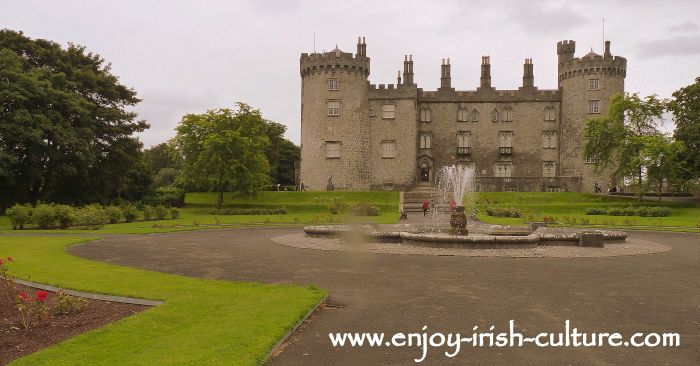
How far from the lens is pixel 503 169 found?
6750cm

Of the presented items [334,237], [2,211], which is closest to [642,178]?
[334,237]

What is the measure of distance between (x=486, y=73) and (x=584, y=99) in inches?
484

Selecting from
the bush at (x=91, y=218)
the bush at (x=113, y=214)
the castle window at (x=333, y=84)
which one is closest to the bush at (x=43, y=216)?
the bush at (x=91, y=218)

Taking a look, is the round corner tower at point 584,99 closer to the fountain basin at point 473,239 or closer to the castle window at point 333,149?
the castle window at point 333,149

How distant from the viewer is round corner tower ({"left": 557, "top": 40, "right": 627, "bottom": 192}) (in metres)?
63.4

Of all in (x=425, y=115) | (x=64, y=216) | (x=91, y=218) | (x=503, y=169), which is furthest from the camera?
(x=425, y=115)

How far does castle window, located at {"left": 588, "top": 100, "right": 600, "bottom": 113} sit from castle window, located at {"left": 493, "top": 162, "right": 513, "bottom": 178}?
1141 centimetres

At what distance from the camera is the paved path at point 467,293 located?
822 centimetres

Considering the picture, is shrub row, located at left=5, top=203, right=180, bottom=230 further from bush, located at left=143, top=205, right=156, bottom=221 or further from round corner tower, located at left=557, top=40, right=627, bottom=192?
round corner tower, located at left=557, top=40, right=627, bottom=192

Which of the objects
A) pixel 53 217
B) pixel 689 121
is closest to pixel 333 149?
pixel 53 217

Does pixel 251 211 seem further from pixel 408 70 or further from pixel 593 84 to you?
pixel 593 84

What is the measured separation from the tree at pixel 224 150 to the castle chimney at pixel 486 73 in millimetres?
29696

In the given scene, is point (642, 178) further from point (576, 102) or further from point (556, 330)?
point (556, 330)

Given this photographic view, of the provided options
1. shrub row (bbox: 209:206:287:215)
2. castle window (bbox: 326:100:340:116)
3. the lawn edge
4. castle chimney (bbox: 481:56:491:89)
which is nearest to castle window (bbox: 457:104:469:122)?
castle chimney (bbox: 481:56:491:89)
